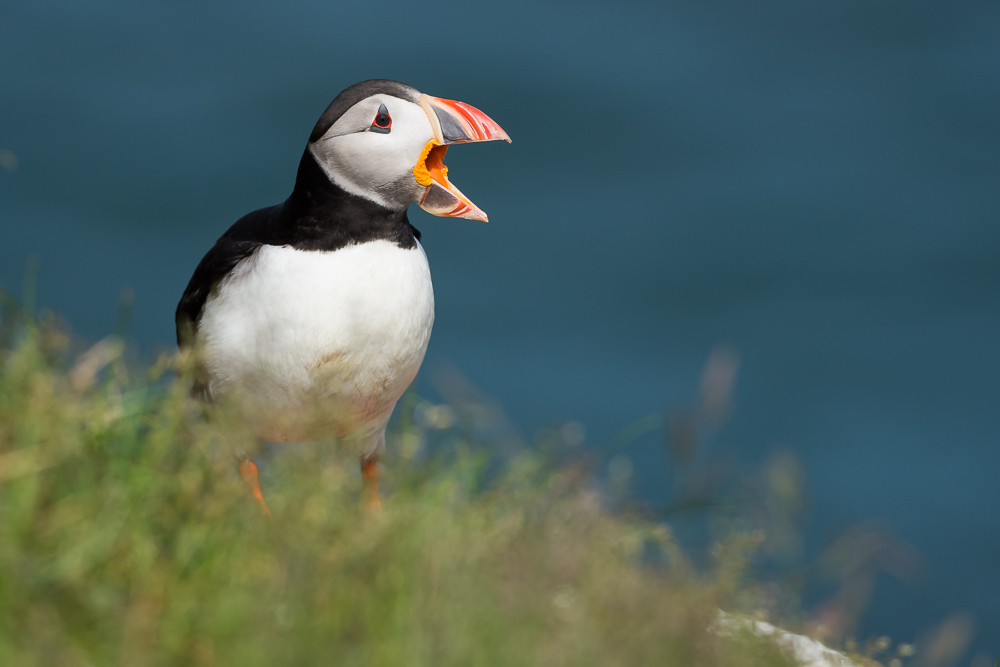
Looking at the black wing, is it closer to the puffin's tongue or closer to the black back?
the black back

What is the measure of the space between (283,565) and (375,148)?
159 centimetres

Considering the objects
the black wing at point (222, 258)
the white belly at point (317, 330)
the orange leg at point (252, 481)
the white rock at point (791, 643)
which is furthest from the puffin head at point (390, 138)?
the white rock at point (791, 643)

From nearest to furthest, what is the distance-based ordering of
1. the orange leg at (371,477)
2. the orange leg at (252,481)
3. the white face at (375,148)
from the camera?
the orange leg at (252,481), the white face at (375,148), the orange leg at (371,477)

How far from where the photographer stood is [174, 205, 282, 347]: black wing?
3.49m

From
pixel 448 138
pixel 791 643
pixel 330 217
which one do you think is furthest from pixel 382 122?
pixel 791 643

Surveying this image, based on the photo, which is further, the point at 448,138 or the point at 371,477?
the point at 371,477

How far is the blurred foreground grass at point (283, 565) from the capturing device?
187 cm

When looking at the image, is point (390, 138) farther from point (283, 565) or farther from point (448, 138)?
point (283, 565)

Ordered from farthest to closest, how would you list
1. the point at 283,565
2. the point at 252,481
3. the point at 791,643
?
the point at 252,481, the point at 791,643, the point at 283,565

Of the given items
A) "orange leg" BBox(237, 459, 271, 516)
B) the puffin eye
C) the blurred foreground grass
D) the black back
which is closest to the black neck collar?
the black back

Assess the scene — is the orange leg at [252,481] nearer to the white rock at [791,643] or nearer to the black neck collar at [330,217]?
the black neck collar at [330,217]

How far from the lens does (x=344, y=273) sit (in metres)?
3.25

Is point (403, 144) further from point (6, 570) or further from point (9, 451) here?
point (6, 570)

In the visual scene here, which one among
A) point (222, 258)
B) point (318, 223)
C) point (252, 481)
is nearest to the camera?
point (252, 481)
